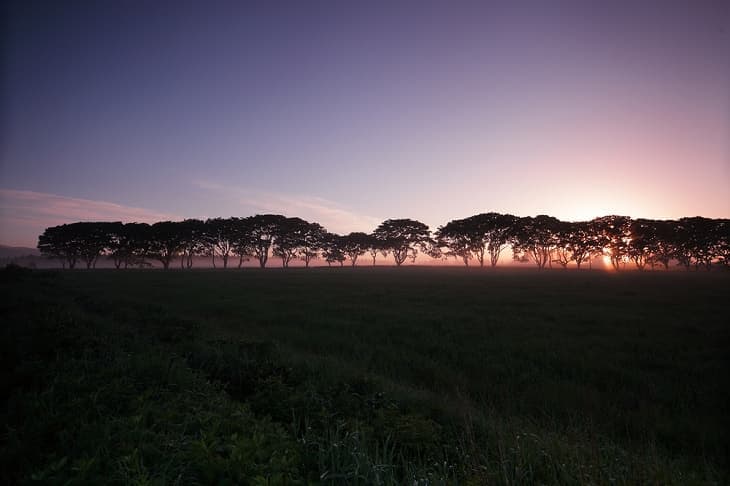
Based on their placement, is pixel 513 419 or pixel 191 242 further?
pixel 191 242

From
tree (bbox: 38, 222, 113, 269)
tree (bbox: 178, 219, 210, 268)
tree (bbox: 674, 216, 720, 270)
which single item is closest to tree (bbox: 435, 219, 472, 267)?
tree (bbox: 674, 216, 720, 270)

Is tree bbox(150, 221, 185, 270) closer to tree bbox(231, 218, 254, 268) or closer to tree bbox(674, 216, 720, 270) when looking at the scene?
tree bbox(231, 218, 254, 268)

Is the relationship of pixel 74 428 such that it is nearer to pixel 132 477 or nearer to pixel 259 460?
pixel 132 477

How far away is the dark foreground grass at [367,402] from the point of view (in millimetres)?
3355

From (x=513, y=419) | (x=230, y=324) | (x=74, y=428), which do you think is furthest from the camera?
(x=230, y=324)

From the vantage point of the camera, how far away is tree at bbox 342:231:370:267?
10462cm

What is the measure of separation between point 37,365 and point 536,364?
12.2 meters

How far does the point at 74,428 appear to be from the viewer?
3748 mm

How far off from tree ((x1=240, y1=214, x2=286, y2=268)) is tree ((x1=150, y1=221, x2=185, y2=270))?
16908 mm

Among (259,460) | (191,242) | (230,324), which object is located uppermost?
(191,242)

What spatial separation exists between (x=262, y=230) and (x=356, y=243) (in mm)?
34171

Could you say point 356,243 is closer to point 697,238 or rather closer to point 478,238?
point 478,238

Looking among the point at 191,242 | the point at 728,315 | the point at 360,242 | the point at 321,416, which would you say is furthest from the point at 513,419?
the point at 360,242

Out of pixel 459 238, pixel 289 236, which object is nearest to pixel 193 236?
pixel 289 236
